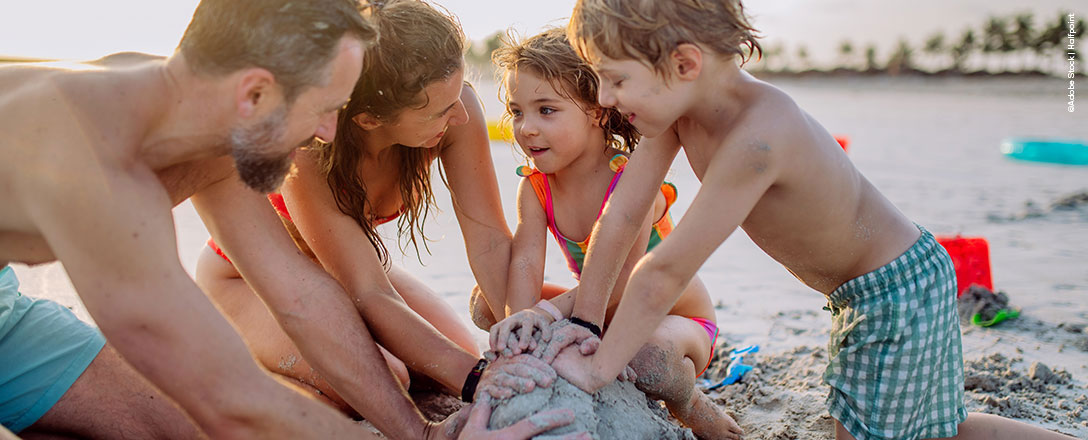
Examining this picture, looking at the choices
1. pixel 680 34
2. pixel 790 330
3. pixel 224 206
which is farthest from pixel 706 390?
pixel 224 206

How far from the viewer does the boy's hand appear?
102 inches

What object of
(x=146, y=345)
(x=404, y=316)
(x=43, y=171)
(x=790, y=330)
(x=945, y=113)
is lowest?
(x=945, y=113)

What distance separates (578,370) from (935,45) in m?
44.4

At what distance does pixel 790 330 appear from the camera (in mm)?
4418

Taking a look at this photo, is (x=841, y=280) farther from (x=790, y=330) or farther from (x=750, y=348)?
(x=790, y=330)

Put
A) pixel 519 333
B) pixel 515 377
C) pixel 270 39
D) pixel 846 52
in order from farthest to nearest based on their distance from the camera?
pixel 846 52 → pixel 519 333 → pixel 515 377 → pixel 270 39

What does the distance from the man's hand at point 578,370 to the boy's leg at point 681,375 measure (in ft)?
1.17

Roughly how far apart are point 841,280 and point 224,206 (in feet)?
6.93

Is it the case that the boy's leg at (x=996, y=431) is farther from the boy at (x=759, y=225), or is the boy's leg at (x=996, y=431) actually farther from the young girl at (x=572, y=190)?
the young girl at (x=572, y=190)

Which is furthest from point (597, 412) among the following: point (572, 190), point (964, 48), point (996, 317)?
point (964, 48)

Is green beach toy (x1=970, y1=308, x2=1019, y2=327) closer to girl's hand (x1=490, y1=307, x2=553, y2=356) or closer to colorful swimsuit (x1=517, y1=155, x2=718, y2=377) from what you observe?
colorful swimsuit (x1=517, y1=155, x2=718, y2=377)

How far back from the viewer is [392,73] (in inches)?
115

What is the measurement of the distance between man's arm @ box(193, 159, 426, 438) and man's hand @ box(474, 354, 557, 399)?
289mm

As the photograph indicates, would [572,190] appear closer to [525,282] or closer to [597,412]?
[525,282]
